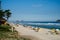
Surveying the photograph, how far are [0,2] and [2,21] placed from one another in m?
11.5

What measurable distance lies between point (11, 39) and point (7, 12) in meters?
42.9

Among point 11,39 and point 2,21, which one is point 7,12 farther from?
point 11,39

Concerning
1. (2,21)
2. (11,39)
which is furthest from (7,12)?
(11,39)

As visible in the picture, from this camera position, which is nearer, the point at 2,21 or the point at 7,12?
the point at 2,21

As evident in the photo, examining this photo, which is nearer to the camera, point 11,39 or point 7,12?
point 11,39

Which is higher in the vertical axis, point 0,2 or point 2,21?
point 0,2

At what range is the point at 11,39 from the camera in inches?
701

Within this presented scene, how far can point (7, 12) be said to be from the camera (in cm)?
6009

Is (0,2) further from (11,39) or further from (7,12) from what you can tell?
(7,12)

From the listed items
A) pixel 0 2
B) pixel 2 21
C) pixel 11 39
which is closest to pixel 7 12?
pixel 2 21

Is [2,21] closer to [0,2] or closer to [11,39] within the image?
[0,2]

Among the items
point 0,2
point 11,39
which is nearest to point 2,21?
point 0,2

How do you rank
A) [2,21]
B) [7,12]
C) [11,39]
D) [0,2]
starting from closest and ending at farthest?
1. [11,39]
2. [0,2]
3. [2,21]
4. [7,12]

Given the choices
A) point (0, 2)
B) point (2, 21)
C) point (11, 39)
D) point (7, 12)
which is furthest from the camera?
point (7, 12)
